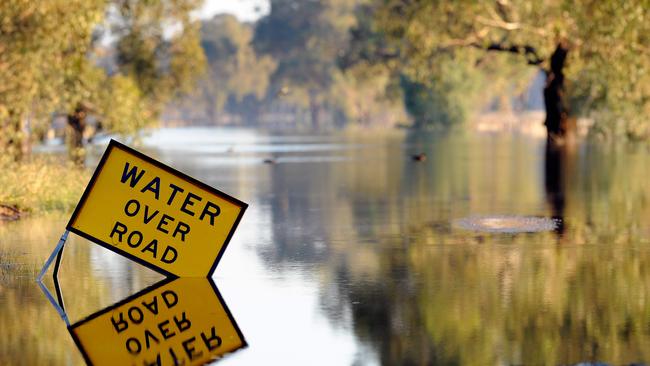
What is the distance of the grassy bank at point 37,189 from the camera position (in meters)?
23.3

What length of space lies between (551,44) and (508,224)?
30711mm

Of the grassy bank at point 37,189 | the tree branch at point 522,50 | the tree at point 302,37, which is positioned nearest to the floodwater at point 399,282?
the grassy bank at point 37,189

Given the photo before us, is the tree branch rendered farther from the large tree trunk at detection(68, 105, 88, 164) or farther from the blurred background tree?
the large tree trunk at detection(68, 105, 88, 164)

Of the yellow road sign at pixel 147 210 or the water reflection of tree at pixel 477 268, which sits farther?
the yellow road sign at pixel 147 210

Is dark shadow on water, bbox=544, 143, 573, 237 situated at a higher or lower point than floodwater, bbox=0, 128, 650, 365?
lower

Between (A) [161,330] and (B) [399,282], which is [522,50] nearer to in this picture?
(B) [399,282]

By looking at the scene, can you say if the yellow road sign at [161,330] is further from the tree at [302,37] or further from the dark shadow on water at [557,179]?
the tree at [302,37]

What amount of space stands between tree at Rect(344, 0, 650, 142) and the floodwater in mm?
14573

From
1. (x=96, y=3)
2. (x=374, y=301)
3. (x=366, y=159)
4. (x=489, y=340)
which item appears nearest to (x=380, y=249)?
(x=374, y=301)

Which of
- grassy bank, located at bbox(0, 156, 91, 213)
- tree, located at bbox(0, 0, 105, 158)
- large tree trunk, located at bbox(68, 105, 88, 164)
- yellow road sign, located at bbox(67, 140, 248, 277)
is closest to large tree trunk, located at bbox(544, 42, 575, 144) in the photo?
large tree trunk, located at bbox(68, 105, 88, 164)

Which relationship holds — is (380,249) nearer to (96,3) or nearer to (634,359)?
(634,359)

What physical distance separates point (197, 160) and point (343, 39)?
10978 centimetres

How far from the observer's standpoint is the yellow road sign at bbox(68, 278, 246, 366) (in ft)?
32.6

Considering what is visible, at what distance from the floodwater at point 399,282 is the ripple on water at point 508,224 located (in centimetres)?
5
